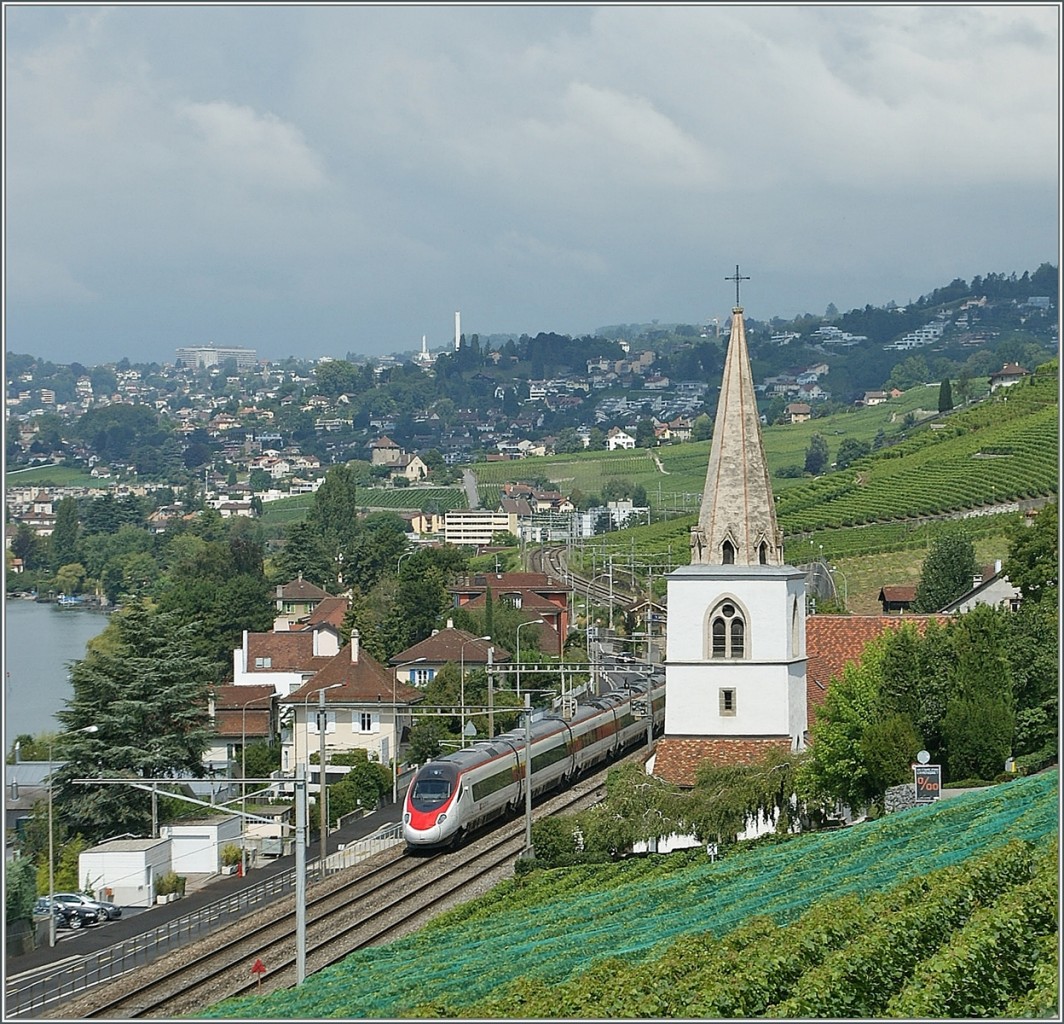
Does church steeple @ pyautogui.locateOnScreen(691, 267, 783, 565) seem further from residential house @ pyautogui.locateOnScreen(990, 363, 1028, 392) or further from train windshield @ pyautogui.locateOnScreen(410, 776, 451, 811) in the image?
residential house @ pyautogui.locateOnScreen(990, 363, 1028, 392)

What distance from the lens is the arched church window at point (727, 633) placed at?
3981cm

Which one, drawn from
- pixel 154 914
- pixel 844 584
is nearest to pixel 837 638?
pixel 154 914

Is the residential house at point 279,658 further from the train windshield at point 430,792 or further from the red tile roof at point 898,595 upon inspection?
the train windshield at point 430,792

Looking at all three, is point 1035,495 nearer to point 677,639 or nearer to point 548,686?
point 548,686

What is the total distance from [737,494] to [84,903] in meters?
15.0

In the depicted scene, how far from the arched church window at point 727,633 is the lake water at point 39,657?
863 inches

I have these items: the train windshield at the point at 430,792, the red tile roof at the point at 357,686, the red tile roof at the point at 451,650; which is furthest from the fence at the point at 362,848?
the red tile roof at the point at 451,650

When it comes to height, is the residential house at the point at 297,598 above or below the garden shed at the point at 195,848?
above

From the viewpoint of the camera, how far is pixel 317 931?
103 ft

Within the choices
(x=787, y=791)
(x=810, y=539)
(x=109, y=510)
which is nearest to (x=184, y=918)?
(x=787, y=791)

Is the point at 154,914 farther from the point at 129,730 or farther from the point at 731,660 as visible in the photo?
the point at 129,730

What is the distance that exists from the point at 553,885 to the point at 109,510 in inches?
5842

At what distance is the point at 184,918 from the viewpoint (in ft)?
114

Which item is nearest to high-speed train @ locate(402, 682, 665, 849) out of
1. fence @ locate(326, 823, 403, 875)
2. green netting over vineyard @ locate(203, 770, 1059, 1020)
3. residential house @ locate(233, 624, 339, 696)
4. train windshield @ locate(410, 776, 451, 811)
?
train windshield @ locate(410, 776, 451, 811)
